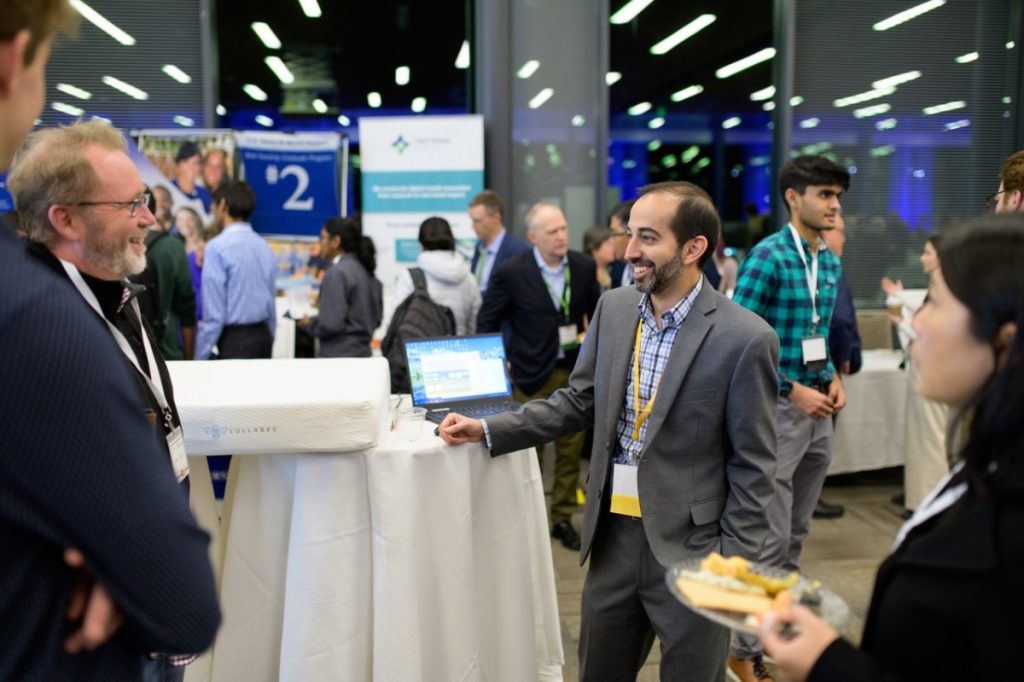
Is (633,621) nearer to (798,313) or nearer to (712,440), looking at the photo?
(712,440)

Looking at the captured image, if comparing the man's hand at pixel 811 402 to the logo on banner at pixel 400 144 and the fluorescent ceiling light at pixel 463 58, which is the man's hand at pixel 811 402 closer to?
the logo on banner at pixel 400 144

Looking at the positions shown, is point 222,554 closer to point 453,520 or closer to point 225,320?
point 453,520

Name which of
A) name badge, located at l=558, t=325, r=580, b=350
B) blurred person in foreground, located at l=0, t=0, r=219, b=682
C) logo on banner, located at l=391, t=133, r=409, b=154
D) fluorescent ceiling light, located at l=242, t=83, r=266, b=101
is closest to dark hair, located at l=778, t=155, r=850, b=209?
name badge, located at l=558, t=325, r=580, b=350

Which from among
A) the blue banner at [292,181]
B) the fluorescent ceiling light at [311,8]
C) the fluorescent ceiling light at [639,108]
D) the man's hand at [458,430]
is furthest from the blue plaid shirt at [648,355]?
the fluorescent ceiling light at [311,8]

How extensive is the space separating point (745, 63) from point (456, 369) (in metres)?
6.13

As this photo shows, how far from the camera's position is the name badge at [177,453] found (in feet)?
5.49

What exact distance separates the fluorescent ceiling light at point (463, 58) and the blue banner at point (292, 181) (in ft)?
4.87

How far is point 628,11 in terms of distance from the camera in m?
6.75

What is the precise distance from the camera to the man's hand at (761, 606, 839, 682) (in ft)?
3.20

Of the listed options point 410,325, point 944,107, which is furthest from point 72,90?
point 944,107

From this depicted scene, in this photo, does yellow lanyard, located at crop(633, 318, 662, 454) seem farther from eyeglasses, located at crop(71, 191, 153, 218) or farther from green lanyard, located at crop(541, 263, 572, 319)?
green lanyard, located at crop(541, 263, 572, 319)

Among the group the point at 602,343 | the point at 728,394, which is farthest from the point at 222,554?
the point at 728,394

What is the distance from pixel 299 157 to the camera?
241 inches

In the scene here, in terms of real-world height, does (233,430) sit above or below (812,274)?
below
